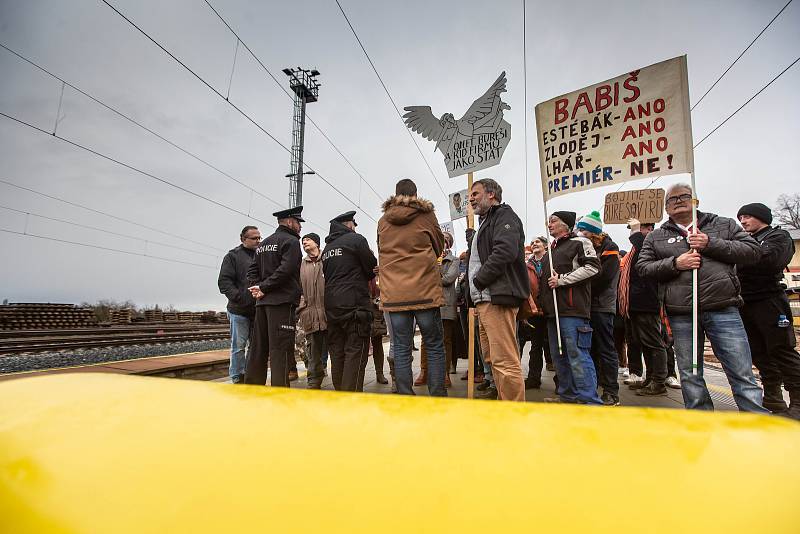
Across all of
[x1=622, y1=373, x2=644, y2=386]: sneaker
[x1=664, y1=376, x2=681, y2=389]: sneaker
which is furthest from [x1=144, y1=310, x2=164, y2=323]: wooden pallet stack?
[x1=664, y1=376, x2=681, y2=389]: sneaker

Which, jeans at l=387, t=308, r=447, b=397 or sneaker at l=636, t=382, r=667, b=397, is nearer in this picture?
jeans at l=387, t=308, r=447, b=397

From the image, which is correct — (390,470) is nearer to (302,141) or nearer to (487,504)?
(487,504)

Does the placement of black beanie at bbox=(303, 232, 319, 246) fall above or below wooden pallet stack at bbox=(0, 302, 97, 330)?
above

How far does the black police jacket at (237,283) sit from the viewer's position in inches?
177

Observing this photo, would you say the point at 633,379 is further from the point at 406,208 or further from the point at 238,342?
the point at 238,342

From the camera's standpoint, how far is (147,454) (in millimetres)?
507

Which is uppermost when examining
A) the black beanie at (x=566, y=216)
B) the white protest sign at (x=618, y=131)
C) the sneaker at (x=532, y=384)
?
the white protest sign at (x=618, y=131)

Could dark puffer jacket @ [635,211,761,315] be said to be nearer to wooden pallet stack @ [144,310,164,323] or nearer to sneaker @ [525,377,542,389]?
sneaker @ [525,377,542,389]

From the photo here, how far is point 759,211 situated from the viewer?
3.13 metres

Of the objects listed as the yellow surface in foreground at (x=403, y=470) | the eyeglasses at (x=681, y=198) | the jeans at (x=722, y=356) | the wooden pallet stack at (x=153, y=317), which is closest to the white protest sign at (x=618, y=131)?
the eyeglasses at (x=681, y=198)

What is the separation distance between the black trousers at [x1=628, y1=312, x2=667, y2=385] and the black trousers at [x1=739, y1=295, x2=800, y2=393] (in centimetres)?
85

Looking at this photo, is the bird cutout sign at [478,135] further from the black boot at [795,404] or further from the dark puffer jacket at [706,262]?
the black boot at [795,404]

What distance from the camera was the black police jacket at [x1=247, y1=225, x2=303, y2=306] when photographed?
365cm

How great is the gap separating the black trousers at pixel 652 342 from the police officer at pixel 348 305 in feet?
9.67
